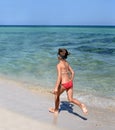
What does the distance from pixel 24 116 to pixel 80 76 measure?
18.8ft

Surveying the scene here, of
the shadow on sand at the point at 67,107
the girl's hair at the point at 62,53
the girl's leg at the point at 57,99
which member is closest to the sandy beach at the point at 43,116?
the shadow on sand at the point at 67,107

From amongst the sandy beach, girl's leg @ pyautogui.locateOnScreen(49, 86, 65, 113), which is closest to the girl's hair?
girl's leg @ pyautogui.locateOnScreen(49, 86, 65, 113)

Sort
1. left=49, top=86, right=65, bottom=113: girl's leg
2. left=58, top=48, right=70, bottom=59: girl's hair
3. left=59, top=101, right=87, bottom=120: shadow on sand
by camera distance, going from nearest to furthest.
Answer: left=58, top=48, right=70, bottom=59: girl's hair < left=49, top=86, right=65, bottom=113: girl's leg < left=59, top=101, right=87, bottom=120: shadow on sand

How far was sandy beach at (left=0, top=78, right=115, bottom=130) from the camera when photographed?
18.2ft

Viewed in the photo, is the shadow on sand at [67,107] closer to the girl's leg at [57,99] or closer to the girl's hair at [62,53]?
the girl's leg at [57,99]

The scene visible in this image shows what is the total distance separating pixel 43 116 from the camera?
6230 millimetres

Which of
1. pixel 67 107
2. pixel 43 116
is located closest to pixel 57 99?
pixel 43 116

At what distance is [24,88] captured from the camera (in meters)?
9.27

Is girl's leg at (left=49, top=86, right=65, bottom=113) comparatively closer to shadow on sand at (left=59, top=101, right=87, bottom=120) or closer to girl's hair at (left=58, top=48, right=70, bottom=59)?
shadow on sand at (left=59, top=101, right=87, bottom=120)

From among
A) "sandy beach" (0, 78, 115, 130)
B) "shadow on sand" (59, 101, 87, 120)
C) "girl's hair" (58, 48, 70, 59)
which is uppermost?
"girl's hair" (58, 48, 70, 59)

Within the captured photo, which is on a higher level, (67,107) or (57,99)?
(57,99)

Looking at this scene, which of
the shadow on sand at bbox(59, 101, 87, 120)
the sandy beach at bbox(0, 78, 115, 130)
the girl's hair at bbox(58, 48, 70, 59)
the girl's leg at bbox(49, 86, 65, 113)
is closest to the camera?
the sandy beach at bbox(0, 78, 115, 130)

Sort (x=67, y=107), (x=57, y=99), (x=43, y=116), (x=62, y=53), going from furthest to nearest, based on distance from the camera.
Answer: (x=67, y=107), (x=57, y=99), (x=43, y=116), (x=62, y=53)

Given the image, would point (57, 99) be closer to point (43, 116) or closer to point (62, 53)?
point (43, 116)
